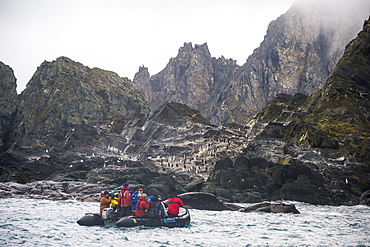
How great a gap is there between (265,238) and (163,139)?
100281mm

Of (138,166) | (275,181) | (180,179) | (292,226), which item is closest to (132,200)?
(292,226)

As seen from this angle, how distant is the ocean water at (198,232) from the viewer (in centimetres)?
2445

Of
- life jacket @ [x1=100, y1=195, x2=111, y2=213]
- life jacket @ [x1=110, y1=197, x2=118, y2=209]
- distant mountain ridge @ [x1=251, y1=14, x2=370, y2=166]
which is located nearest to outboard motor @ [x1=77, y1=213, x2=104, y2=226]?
life jacket @ [x1=100, y1=195, x2=111, y2=213]

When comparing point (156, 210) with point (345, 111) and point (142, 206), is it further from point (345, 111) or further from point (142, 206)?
point (345, 111)

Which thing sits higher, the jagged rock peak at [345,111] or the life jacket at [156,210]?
the jagged rock peak at [345,111]

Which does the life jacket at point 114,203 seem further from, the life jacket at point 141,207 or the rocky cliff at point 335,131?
the rocky cliff at point 335,131

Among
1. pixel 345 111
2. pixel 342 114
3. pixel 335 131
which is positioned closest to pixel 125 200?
pixel 335 131

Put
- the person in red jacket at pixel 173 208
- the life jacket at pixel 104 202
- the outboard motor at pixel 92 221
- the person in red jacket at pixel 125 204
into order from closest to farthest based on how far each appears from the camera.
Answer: the outboard motor at pixel 92 221 → the person in red jacket at pixel 173 208 → the person in red jacket at pixel 125 204 → the life jacket at pixel 104 202

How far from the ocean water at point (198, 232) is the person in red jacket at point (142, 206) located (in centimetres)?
141

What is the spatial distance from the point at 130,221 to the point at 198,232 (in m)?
6.03

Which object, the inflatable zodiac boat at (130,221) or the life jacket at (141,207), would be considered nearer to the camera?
the inflatable zodiac boat at (130,221)

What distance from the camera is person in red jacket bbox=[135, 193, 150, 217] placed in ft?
97.1

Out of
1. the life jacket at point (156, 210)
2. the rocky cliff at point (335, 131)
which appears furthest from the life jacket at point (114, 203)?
the rocky cliff at point (335, 131)

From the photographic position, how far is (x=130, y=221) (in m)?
Result: 28.9
